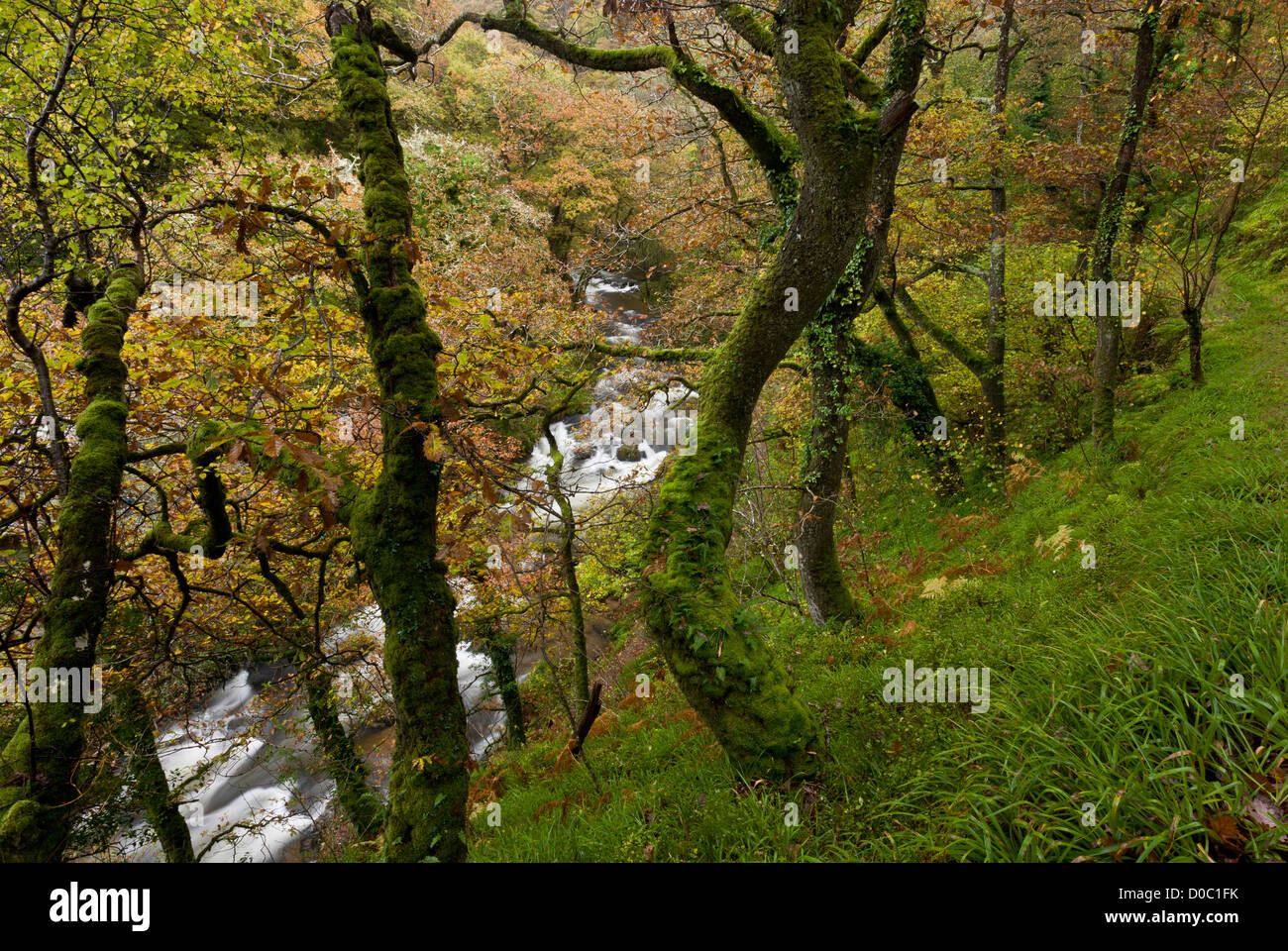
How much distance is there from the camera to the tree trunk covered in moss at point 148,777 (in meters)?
6.21

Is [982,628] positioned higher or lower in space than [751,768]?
higher

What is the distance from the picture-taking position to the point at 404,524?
2.94 meters

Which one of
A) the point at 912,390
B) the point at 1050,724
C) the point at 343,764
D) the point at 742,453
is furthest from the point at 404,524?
the point at 912,390

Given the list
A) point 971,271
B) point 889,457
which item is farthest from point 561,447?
point 971,271

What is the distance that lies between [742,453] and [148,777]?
29.3ft

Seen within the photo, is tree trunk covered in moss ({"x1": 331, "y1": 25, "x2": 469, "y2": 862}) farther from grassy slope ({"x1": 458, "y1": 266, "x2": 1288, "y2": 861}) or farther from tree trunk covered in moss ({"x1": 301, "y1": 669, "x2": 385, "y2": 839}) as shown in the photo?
tree trunk covered in moss ({"x1": 301, "y1": 669, "x2": 385, "y2": 839})

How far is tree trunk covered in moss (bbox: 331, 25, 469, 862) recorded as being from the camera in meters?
2.70

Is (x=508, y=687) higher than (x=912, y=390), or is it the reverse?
(x=912, y=390)

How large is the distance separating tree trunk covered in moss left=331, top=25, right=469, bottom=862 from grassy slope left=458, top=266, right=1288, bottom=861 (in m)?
1.26

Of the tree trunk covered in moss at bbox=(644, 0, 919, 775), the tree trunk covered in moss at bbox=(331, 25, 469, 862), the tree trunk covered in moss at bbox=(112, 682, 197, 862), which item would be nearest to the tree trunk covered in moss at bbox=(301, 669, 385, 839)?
the tree trunk covered in moss at bbox=(112, 682, 197, 862)

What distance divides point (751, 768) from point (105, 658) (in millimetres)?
7990

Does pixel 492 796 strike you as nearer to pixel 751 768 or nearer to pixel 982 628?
pixel 751 768

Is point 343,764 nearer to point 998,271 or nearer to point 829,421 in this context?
point 829,421

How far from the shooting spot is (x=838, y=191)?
3486 mm
